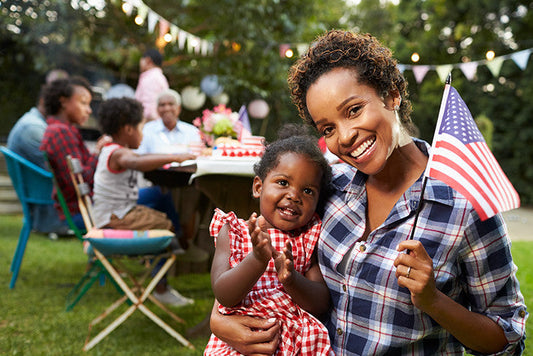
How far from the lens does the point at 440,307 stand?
113 cm

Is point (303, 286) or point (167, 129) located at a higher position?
point (167, 129)

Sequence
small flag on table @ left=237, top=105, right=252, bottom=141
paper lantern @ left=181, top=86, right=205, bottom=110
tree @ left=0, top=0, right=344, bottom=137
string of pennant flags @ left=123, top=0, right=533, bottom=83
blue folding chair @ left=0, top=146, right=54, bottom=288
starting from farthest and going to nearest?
paper lantern @ left=181, top=86, right=205, bottom=110
tree @ left=0, top=0, right=344, bottom=137
string of pennant flags @ left=123, top=0, right=533, bottom=83
blue folding chair @ left=0, top=146, right=54, bottom=288
small flag on table @ left=237, top=105, right=252, bottom=141

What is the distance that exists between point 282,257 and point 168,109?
Answer: 4.13 metres

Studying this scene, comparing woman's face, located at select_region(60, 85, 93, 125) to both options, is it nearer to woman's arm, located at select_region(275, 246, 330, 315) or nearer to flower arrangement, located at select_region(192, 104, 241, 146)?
flower arrangement, located at select_region(192, 104, 241, 146)

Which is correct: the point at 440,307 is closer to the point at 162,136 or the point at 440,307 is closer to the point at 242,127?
the point at 242,127

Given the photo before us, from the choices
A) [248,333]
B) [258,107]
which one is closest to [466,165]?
[248,333]

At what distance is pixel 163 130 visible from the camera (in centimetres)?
539

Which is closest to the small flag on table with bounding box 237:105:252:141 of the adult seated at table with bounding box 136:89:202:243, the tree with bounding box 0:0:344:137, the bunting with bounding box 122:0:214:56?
the adult seated at table with bounding box 136:89:202:243

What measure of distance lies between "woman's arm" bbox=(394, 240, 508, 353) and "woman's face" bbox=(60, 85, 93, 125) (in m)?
4.33

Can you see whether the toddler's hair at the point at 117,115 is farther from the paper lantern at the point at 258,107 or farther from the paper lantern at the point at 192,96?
the paper lantern at the point at 258,107

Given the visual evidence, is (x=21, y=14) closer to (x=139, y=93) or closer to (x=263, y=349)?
(x=139, y=93)

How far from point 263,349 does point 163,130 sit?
4.26 meters

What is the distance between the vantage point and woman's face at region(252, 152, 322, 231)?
5.18 ft

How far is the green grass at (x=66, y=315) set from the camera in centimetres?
301
